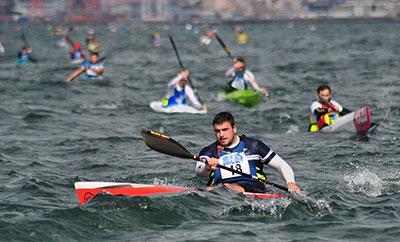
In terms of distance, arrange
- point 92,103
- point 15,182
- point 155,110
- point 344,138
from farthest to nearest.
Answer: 1. point 92,103
2. point 155,110
3. point 344,138
4. point 15,182

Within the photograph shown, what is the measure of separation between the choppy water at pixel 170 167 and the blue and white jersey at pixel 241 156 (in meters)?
0.31

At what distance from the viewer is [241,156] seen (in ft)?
36.8

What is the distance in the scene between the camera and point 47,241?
9547mm

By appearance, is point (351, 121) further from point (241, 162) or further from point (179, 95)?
point (241, 162)

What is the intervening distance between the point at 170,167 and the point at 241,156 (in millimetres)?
4006

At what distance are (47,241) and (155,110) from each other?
46.7ft

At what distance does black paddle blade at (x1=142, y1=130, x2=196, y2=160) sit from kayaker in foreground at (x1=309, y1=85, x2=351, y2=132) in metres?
6.86

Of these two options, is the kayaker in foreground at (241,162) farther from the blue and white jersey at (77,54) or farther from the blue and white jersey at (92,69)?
the blue and white jersey at (77,54)

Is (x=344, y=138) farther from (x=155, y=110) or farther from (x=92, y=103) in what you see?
(x=92, y=103)

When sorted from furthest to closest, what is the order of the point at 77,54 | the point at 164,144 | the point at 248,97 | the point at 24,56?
the point at 77,54 < the point at 24,56 < the point at 248,97 < the point at 164,144

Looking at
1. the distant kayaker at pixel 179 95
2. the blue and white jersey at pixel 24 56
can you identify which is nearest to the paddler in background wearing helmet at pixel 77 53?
the blue and white jersey at pixel 24 56

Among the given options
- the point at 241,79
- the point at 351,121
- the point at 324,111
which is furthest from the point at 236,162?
the point at 241,79

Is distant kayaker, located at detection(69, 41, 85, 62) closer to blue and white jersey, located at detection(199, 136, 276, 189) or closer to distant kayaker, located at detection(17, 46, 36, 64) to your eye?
distant kayaker, located at detection(17, 46, 36, 64)

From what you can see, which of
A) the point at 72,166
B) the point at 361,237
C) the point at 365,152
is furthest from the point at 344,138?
the point at 361,237
